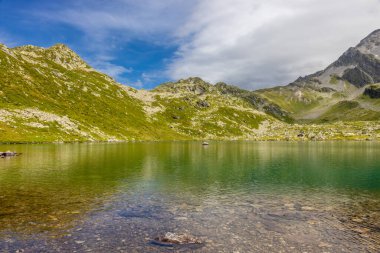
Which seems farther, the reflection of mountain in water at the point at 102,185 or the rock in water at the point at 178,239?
the reflection of mountain in water at the point at 102,185

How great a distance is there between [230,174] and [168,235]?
39.2m

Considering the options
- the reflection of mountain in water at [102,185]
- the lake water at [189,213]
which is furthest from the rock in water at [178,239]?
the reflection of mountain in water at [102,185]

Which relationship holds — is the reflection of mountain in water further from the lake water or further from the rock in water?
the rock in water

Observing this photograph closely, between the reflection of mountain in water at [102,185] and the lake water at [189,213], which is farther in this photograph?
the reflection of mountain in water at [102,185]

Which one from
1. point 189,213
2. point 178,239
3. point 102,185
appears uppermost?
point 102,185

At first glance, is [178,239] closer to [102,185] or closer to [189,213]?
[189,213]

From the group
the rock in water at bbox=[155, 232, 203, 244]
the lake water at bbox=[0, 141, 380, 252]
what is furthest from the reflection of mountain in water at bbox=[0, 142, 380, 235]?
the rock in water at bbox=[155, 232, 203, 244]

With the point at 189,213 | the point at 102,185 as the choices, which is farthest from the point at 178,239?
the point at 102,185

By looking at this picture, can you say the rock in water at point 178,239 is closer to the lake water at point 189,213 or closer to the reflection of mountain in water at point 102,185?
the lake water at point 189,213

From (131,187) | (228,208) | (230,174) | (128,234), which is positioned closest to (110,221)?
(128,234)

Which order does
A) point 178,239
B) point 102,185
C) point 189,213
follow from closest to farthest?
point 178,239
point 189,213
point 102,185

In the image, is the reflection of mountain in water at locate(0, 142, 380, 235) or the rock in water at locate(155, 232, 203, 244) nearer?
the rock in water at locate(155, 232, 203, 244)

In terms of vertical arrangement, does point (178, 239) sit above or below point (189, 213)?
above

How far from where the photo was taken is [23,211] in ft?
105
